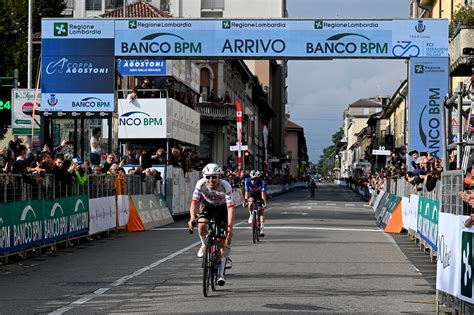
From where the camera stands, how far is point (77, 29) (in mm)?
32750

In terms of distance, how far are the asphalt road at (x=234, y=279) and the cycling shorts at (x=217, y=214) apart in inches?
32.5

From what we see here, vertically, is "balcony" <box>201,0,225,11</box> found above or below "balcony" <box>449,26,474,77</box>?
above

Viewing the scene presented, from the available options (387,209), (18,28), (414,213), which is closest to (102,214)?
(414,213)

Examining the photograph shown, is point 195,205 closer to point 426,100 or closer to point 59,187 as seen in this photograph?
point 59,187

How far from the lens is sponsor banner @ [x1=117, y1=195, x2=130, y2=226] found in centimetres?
2625

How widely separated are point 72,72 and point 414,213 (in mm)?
14616

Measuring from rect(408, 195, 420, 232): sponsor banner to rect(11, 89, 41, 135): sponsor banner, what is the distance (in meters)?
15.6

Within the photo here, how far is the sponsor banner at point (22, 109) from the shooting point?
33.9m

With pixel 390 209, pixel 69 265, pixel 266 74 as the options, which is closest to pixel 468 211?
pixel 69 265

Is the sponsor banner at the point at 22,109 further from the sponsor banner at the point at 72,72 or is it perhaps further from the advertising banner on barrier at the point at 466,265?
the advertising banner on barrier at the point at 466,265

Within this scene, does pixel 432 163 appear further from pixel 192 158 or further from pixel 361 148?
pixel 361 148

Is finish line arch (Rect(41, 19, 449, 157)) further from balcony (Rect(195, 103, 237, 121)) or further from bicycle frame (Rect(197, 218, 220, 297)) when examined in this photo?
balcony (Rect(195, 103, 237, 121))

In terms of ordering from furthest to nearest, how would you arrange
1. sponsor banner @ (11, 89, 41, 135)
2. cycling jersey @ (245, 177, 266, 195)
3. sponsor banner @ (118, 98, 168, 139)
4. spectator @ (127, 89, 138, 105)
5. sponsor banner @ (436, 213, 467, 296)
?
spectator @ (127, 89, 138, 105)
sponsor banner @ (118, 98, 168, 139)
sponsor banner @ (11, 89, 41, 135)
cycling jersey @ (245, 177, 266, 195)
sponsor banner @ (436, 213, 467, 296)

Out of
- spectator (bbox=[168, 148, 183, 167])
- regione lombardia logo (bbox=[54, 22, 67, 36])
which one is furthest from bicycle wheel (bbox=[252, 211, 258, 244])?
spectator (bbox=[168, 148, 183, 167])
